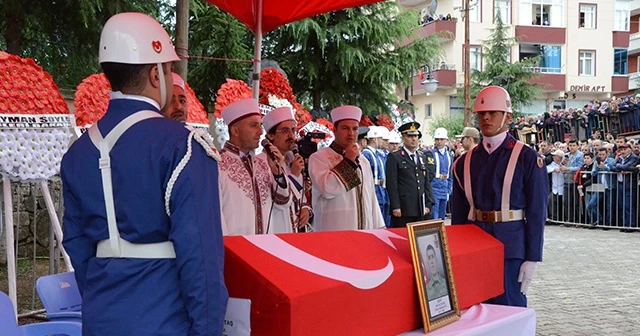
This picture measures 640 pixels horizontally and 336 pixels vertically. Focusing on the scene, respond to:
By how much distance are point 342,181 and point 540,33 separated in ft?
122

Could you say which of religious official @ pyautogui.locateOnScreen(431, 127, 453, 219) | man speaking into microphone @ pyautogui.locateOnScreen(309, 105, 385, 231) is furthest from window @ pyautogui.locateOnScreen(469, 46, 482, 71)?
man speaking into microphone @ pyautogui.locateOnScreen(309, 105, 385, 231)

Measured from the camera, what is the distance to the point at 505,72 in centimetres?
3297

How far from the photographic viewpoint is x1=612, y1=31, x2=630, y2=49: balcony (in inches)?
1603

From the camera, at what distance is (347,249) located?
9.41 ft

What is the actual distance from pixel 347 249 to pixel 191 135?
98 cm

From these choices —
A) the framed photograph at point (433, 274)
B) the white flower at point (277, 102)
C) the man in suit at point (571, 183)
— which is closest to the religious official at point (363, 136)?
the white flower at point (277, 102)

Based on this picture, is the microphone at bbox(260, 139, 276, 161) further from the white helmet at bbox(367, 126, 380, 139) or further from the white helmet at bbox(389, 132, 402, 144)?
the white helmet at bbox(389, 132, 402, 144)

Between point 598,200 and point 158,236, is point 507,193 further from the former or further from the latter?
point 598,200

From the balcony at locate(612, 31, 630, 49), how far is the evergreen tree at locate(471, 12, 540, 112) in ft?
Result: 28.5

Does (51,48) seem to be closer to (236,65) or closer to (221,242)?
(236,65)

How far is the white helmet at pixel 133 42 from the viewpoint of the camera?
2.15m

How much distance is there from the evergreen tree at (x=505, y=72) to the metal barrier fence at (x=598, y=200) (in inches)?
662

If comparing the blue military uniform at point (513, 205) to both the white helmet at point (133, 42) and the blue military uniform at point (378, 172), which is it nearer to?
the white helmet at point (133, 42)

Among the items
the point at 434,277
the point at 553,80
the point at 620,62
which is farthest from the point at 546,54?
the point at 434,277
